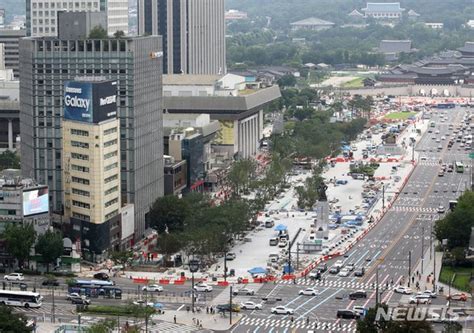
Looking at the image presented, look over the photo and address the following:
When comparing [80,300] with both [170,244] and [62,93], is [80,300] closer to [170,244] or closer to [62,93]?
[170,244]

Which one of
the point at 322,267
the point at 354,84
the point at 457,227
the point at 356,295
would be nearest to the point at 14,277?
the point at 322,267

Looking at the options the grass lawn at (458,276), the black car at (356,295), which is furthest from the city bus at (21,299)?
the grass lawn at (458,276)

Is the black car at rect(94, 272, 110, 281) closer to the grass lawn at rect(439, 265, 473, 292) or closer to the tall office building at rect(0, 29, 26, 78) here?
the grass lawn at rect(439, 265, 473, 292)

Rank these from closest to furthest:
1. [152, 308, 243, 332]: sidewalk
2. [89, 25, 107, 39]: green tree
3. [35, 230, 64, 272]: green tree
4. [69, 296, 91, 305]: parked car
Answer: [152, 308, 243, 332]: sidewalk, [69, 296, 91, 305]: parked car, [35, 230, 64, 272]: green tree, [89, 25, 107, 39]: green tree

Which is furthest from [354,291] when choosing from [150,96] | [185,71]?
[185,71]

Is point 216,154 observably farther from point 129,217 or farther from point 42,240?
point 42,240

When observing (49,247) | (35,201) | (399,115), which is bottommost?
(399,115)

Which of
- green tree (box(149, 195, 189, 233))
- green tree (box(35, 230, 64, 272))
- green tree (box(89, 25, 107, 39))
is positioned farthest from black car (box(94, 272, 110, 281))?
green tree (box(89, 25, 107, 39))
